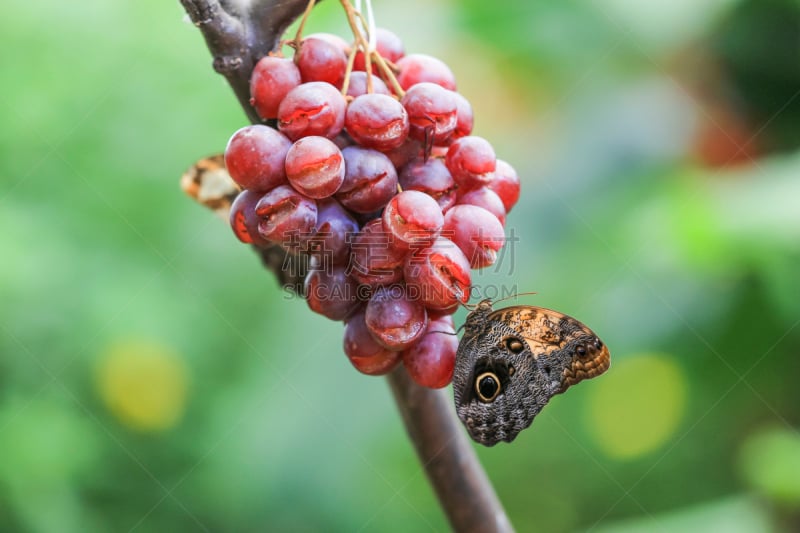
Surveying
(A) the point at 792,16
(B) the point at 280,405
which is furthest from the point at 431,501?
(A) the point at 792,16

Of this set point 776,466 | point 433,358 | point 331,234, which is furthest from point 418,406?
point 776,466

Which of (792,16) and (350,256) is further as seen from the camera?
(792,16)

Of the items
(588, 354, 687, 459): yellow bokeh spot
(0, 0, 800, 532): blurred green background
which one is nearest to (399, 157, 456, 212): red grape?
(0, 0, 800, 532): blurred green background

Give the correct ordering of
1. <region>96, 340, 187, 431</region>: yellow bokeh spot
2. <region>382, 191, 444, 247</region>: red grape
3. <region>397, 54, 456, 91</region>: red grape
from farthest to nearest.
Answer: <region>96, 340, 187, 431</region>: yellow bokeh spot < <region>397, 54, 456, 91</region>: red grape < <region>382, 191, 444, 247</region>: red grape

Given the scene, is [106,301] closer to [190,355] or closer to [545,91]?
[190,355]

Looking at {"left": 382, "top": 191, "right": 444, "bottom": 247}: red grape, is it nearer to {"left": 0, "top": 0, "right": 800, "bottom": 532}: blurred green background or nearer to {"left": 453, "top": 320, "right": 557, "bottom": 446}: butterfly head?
{"left": 453, "top": 320, "right": 557, "bottom": 446}: butterfly head

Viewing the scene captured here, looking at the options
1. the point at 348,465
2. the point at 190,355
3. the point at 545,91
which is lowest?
the point at 348,465

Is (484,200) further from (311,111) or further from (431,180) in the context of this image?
(311,111)
